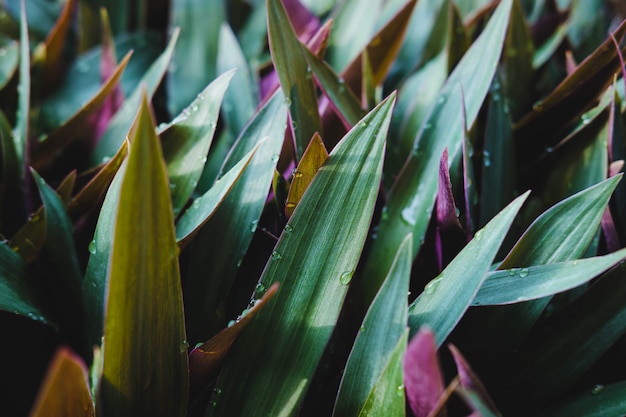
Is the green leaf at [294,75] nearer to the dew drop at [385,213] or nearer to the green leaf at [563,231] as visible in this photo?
the dew drop at [385,213]

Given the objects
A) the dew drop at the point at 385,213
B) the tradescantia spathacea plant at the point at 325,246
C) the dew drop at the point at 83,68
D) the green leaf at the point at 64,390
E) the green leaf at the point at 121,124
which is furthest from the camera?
the dew drop at the point at 83,68

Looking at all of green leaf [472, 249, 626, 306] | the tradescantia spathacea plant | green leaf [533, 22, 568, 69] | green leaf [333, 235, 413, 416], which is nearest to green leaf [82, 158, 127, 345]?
the tradescantia spathacea plant

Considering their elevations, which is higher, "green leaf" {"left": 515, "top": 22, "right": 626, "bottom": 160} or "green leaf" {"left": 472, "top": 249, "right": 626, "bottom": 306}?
"green leaf" {"left": 515, "top": 22, "right": 626, "bottom": 160}

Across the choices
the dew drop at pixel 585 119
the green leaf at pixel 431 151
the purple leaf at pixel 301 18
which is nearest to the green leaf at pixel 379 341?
the green leaf at pixel 431 151

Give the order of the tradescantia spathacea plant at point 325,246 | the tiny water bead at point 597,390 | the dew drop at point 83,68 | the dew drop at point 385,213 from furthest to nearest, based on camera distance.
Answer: the dew drop at point 83,68 → the dew drop at point 385,213 → the tiny water bead at point 597,390 → the tradescantia spathacea plant at point 325,246

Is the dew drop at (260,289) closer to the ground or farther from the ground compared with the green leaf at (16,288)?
closer to the ground

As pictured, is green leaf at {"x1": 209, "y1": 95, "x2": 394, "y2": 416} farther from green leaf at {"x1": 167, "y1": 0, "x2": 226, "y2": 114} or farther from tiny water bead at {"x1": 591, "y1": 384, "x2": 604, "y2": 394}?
green leaf at {"x1": 167, "y1": 0, "x2": 226, "y2": 114}

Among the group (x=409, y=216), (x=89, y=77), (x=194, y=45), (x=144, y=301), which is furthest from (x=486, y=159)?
(x=89, y=77)
